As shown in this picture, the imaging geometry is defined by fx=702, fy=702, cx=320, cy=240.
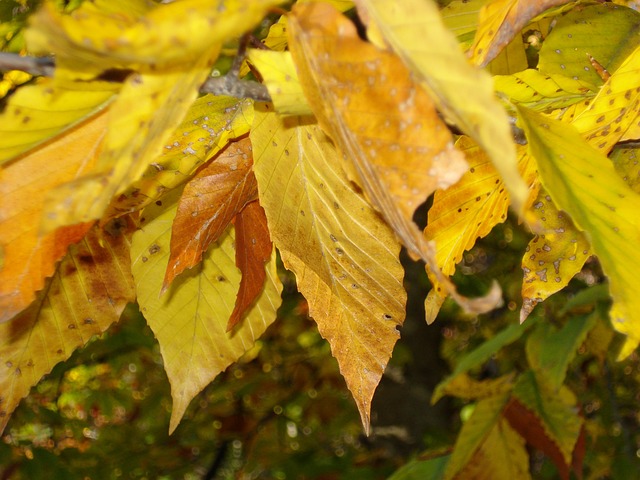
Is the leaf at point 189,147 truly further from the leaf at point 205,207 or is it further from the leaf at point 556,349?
the leaf at point 556,349

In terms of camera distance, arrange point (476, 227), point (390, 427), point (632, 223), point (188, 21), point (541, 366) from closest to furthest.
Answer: point (188, 21) < point (632, 223) < point (476, 227) < point (541, 366) < point (390, 427)

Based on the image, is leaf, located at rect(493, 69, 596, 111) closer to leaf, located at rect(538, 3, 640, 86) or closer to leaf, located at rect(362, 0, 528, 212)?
leaf, located at rect(538, 3, 640, 86)

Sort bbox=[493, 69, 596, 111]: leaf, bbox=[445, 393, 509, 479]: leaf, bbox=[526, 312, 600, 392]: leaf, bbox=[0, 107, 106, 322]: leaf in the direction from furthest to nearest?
bbox=[526, 312, 600, 392]: leaf < bbox=[445, 393, 509, 479]: leaf < bbox=[493, 69, 596, 111]: leaf < bbox=[0, 107, 106, 322]: leaf

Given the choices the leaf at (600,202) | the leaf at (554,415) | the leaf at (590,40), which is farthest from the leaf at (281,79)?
the leaf at (554,415)

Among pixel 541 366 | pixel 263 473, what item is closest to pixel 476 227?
pixel 541 366

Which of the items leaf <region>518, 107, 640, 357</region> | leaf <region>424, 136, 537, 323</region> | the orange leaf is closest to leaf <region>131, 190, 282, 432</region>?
the orange leaf

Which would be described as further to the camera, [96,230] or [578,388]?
[578,388]

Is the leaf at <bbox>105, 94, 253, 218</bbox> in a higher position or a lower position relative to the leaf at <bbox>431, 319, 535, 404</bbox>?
higher

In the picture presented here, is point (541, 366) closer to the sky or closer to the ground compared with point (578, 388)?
closer to the sky

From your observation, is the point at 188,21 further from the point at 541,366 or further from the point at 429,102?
the point at 541,366
